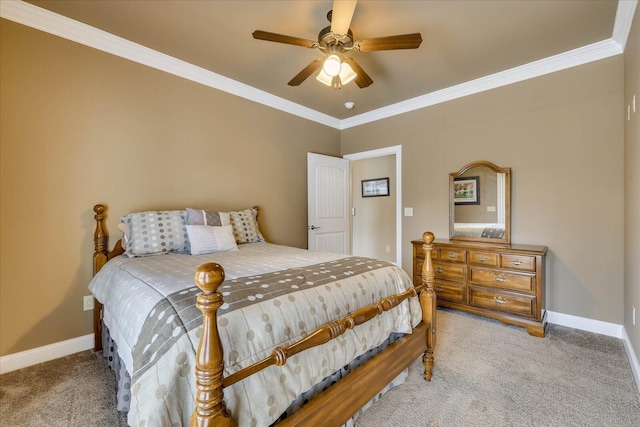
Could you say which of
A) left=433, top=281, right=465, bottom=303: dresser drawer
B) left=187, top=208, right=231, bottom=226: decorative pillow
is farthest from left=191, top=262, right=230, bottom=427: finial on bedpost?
left=433, top=281, right=465, bottom=303: dresser drawer

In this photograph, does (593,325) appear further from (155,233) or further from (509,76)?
(155,233)

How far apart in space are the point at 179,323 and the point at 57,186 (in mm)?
2043

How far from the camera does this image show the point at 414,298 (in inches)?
71.1

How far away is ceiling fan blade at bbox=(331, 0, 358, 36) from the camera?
1640 millimetres

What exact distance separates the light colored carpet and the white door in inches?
86.3

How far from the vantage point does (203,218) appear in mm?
2531

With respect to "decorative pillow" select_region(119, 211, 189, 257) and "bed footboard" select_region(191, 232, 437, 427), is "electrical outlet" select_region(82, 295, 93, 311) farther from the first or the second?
"bed footboard" select_region(191, 232, 437, 427)

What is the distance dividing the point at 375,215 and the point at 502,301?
3.01m

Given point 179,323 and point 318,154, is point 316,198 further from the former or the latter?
point 179,323

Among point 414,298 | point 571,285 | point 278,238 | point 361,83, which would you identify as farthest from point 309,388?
point 571,285

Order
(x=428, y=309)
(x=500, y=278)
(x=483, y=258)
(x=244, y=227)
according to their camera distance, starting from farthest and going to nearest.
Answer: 1. (x=244, y=227)
2. (x=483, y=258)
3. (x=500, y=278)
4. (x=428, y=309)

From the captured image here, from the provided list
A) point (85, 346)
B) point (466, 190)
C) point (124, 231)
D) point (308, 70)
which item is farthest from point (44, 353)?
point (466, 190)

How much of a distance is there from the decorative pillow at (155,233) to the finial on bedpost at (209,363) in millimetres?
1709

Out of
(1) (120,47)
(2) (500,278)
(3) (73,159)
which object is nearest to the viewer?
(3) (73,159)
